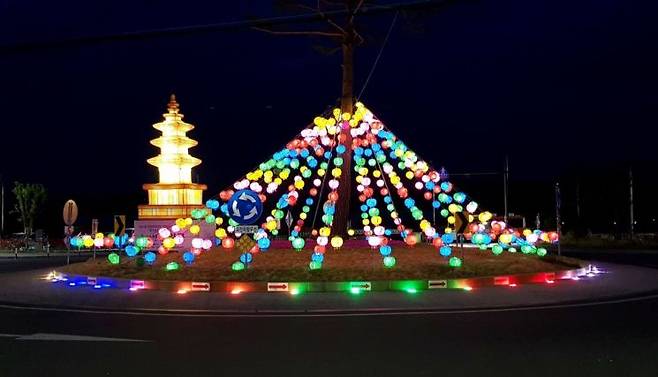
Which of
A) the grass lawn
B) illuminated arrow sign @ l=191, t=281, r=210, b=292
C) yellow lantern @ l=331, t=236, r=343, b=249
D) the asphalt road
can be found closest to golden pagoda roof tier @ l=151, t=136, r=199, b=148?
the grass lawn

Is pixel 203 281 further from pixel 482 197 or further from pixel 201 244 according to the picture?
pixel 482 197

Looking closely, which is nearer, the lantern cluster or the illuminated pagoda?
the lantern cluster

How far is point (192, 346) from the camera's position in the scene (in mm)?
10469

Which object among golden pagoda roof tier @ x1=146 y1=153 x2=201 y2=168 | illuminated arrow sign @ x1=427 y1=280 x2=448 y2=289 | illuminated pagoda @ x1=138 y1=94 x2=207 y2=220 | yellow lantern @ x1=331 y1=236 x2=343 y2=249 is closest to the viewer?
illuminated arrow sign @ x1=427 y1=280 x2=448 y2=289

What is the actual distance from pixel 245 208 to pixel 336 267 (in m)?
3.78

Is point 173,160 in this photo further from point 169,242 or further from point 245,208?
point 245,208

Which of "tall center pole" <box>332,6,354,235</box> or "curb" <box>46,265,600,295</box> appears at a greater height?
"tall center pole" <box>332,6,354,235</box>

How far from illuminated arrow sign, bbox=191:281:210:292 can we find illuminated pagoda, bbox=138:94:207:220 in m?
19.5

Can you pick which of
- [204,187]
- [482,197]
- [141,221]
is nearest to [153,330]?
[141,221]

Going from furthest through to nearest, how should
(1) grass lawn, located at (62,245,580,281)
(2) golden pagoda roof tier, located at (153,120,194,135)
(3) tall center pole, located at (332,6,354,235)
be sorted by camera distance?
(2) golden pagoda roof tier, located at (153,120,194,135), (3) tall center pole, located at (332,6,354,235), (1) grass lawn, located at (62,245,580,281)

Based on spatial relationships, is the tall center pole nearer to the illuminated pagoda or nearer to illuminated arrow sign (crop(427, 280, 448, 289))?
illuminated arrow sign (crop(427, 280, 448, 289))

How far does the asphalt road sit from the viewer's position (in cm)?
874

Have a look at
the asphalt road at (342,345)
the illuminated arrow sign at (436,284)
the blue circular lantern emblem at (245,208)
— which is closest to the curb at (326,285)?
the illuminated arrow sign at (436,284)

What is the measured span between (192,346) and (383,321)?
396 centimetres
